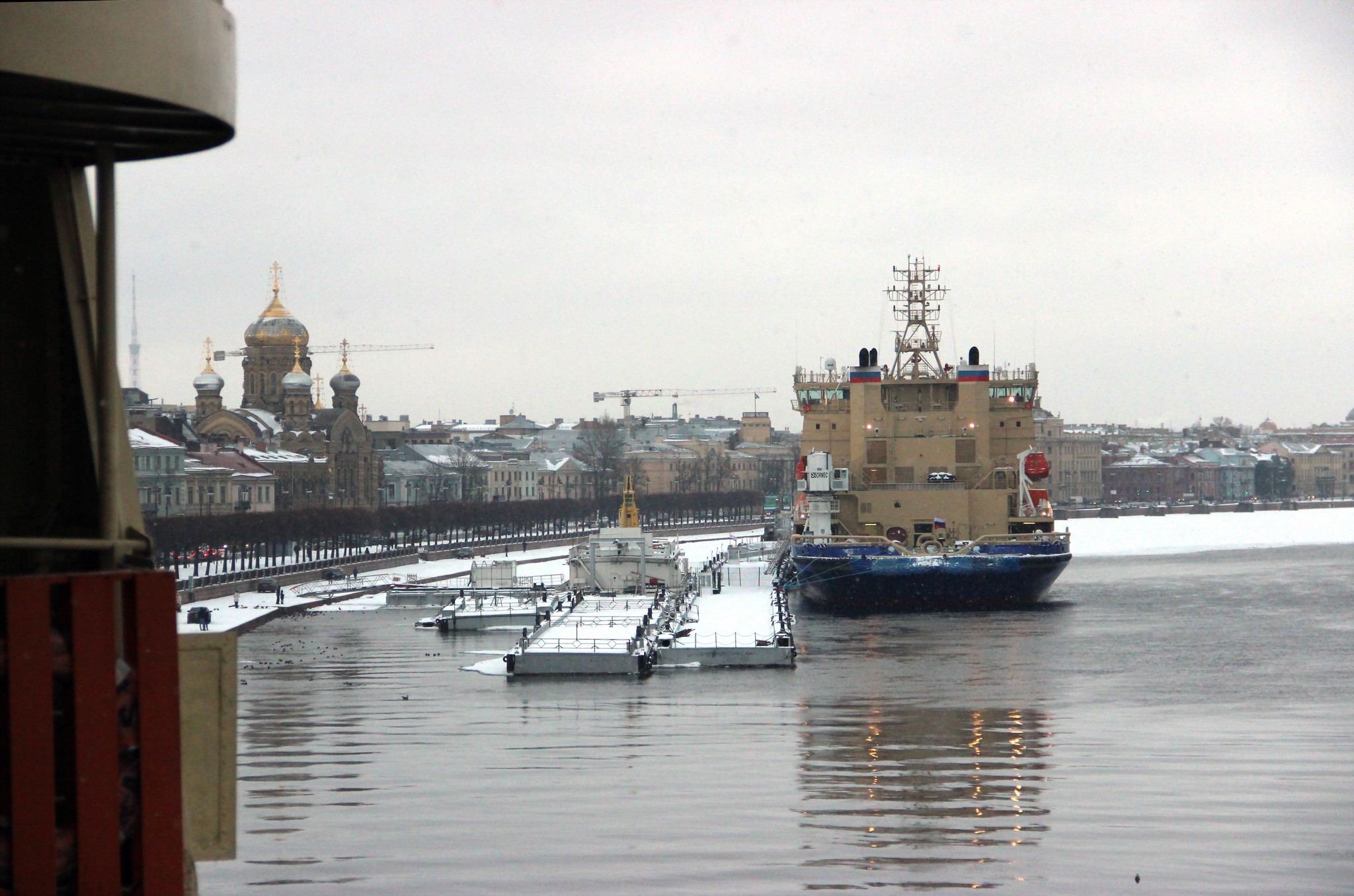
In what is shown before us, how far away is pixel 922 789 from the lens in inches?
705

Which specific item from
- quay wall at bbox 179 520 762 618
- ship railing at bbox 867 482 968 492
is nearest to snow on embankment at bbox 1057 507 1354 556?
quay wall at bbox 179 520 762 618

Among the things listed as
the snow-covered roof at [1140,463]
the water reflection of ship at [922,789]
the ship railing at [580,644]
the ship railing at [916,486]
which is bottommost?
the water reflection of ship at [922,789]

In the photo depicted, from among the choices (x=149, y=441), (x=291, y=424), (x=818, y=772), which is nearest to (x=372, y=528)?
(x=149, y=441)

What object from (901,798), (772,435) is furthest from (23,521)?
(772,435)

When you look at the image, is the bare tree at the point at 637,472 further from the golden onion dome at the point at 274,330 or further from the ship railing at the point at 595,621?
the ship railing at the point at 595,621

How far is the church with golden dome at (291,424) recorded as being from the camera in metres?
94.8

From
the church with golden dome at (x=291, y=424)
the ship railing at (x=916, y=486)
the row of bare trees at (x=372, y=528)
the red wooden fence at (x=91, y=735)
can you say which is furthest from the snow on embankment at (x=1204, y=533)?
the red wooden fence at (x=91, y=735)

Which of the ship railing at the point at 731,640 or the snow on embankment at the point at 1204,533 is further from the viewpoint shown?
the snow on embankment at the point at 1204,533

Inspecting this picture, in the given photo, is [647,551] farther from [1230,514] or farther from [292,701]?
[1230,514]

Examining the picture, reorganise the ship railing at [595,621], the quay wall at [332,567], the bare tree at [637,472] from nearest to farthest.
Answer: the ship railing at [595,621], the quay wall at [332,567], the bare tree at [637,472]

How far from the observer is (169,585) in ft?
18.2

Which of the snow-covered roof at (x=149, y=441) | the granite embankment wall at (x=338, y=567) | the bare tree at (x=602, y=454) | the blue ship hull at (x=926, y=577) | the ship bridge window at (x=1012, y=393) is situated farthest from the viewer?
the bare tree at (x=602, y=454)

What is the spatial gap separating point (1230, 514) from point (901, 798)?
153 m

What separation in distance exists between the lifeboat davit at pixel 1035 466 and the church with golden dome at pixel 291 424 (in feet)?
163
